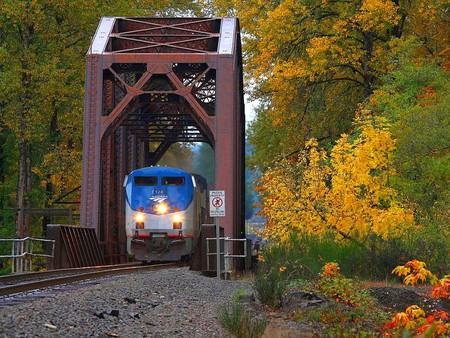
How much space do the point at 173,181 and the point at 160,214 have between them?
53.4 inches

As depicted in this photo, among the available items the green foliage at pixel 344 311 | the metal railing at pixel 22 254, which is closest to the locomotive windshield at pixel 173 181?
the metal railing at pixel 22 254

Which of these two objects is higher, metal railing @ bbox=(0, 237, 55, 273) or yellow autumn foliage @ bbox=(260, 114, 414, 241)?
yellow autumn foliage @ bbox=(260, 114, 414, 241)

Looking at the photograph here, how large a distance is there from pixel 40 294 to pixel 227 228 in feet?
40.2

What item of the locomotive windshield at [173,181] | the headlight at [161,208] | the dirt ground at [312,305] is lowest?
the dirt ground at [312,305]

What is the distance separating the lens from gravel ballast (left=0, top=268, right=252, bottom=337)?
10609mm

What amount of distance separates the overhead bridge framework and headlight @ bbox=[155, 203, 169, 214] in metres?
2.11

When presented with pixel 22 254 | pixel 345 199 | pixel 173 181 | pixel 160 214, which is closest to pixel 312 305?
pixel 345 199

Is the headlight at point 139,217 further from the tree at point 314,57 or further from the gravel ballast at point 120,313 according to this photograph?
the gravel ballast at point 120,313

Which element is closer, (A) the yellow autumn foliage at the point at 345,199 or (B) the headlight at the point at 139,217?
(A) the yellow autumn foliage at the point at 345,199

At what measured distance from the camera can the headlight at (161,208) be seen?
99.8 feet

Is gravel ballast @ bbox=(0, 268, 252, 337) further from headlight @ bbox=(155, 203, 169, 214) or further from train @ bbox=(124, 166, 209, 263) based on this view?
headlight @ bbox=(155, 203, 169, 214)

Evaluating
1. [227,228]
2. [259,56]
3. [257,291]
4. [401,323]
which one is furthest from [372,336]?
[259,56]

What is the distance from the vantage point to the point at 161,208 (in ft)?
100

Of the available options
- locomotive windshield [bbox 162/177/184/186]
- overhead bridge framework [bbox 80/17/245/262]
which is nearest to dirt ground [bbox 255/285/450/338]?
overhead bridge framework [bbox 80/17/245/262]
